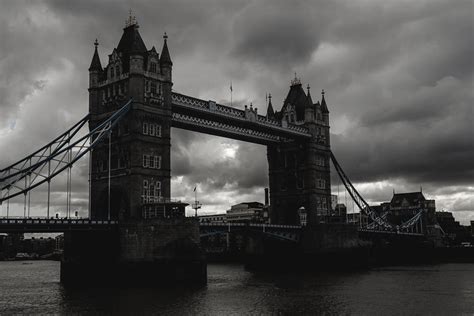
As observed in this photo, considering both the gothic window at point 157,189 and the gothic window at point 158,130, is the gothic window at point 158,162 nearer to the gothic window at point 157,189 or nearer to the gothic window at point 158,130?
the gothic window at point 157,189

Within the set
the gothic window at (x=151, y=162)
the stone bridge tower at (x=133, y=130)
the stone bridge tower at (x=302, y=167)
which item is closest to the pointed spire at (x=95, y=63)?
the stone bridge tower at (x=133, y=130)

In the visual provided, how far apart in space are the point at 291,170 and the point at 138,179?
45.3 meters

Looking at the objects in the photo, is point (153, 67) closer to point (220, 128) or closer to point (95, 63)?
point (95, 63)

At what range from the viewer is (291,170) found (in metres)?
117

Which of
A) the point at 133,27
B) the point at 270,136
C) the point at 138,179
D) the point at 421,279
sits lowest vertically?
the point at 421,279

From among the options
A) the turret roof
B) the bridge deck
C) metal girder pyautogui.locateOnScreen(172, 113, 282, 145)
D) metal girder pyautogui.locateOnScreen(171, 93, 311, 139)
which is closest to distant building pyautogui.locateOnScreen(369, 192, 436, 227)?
metal girder pyautogui.locateOnScreen(171, 93, 311, 139)

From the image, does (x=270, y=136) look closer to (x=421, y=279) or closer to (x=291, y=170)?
(x=291, y=170)

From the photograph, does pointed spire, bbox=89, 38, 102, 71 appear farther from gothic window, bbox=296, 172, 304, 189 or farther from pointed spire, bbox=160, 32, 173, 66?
gothic window, bbox=296, 172, 304, 189

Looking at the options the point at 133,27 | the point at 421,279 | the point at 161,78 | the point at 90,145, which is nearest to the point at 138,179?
the point at 90,145

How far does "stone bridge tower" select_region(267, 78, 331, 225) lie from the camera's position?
11438 cm

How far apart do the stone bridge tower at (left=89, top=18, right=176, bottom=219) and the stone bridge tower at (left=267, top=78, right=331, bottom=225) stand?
3753 cm

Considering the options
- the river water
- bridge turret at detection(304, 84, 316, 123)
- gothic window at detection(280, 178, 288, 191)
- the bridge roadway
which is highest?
bridge turret at detection(304, 84, 316, 123)

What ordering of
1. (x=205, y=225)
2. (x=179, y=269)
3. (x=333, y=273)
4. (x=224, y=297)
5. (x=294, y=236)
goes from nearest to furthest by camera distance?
(x=224, y=297)
(x=179, y=269)
(x=205, y=225)
(x=333, y=273)
(x=294, y=236)

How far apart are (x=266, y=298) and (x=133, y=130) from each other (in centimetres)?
3173
